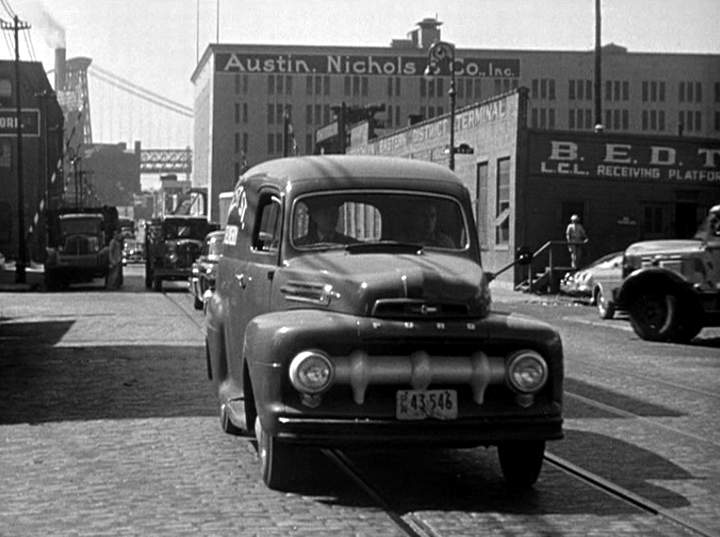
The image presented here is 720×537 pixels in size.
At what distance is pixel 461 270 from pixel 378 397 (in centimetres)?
120

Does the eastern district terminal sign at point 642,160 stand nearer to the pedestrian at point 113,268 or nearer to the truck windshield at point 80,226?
the pedestrian at point 113,268

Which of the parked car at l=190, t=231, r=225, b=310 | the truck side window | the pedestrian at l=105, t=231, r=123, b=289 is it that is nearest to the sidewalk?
the pedestrian at l=105, t=231, r=123, b=289

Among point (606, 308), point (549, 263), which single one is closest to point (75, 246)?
point (549, 263)

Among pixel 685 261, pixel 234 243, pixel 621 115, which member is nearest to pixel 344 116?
pixel 621 115

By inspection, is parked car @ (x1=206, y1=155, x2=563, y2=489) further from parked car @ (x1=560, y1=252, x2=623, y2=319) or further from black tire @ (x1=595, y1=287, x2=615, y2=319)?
parked car @ (x1=560, y1=252, x2=623, y2=319)

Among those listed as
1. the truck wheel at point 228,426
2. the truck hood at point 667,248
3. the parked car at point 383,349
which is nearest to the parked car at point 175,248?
the truck hood at point 667,248

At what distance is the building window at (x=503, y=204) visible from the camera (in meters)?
46.4

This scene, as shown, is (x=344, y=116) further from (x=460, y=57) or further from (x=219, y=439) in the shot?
(x=219, y=439)

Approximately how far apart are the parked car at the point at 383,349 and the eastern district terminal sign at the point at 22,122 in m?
74.1

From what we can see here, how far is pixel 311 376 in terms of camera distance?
7.78 metres

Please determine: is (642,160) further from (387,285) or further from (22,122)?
(22,122)

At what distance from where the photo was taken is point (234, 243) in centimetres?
1038

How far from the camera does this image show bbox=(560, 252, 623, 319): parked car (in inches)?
1096

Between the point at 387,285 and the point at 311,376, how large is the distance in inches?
29.3
